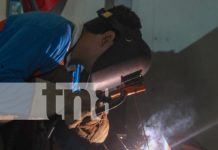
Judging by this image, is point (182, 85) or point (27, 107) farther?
point (182, 85)

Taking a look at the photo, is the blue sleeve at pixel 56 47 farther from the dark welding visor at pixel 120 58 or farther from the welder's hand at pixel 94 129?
the welder's hand at pixel 94 129

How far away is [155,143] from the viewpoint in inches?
53.7

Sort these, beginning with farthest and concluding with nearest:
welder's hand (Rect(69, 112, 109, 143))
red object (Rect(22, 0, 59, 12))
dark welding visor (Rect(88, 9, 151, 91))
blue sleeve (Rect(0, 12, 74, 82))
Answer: red object (Rect(22, 0, 59, 12))
welder's hand (Rect(69, 112, 109, 143))
dark welding visor (Rect(88, 9, 151, 91))
blue sleeve (Rect(0, 12, 74, 82))

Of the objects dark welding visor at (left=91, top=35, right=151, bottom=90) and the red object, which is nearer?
dark welding visor at (left=91, top=35, right=151, bottom=90)

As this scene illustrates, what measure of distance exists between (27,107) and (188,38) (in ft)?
2.77

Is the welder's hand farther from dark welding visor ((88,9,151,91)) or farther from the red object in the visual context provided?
the red object

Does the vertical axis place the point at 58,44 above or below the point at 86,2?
above

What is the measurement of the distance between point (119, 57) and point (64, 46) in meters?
0.18

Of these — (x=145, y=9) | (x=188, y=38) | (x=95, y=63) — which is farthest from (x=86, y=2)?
(x=95, y=63)

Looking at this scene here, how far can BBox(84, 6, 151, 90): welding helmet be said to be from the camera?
1079mm

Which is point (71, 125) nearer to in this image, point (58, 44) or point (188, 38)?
point (58, 44)

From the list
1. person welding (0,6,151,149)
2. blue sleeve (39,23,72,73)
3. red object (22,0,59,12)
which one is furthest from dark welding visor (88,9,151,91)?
red object (22,0,59,12)

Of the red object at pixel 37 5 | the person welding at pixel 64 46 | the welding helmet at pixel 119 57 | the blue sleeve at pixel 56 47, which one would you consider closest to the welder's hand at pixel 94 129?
the person welding at pixel 64 46

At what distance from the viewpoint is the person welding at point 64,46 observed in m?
0.96
